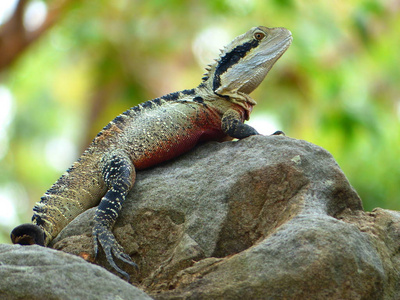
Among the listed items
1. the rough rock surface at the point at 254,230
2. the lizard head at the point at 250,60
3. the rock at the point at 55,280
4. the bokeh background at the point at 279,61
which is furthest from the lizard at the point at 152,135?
the bokeh background at the point at 279,61

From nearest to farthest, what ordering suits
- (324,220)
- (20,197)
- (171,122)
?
(324,220), (171,122), (20,197)

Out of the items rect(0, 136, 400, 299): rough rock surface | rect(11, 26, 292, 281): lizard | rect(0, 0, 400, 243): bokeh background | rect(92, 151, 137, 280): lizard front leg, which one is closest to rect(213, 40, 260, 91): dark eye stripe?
rect(11, 26, 292, 281): lizard

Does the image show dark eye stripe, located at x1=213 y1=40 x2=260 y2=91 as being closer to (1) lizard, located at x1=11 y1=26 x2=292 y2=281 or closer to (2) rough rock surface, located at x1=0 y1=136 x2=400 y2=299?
(1) lizard, located at x1=11 y1=26 x2=292 y2=281

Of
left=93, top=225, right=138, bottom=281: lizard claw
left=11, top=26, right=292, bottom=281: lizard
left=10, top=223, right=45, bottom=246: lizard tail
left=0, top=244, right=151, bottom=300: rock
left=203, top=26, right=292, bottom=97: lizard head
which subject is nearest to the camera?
left=0, top=244, right=151, bottom=300: rock

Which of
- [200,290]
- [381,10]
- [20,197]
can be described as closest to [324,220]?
[200,290]

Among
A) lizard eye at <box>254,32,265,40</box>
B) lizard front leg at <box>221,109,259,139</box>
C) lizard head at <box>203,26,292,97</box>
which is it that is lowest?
lizard front leg at <box>221,109,259,139</box>

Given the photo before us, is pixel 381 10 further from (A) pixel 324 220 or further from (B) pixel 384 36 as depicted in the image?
(A) pixel 324 220

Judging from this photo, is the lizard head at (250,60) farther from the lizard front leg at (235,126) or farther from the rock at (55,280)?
the rock at (55,280)
